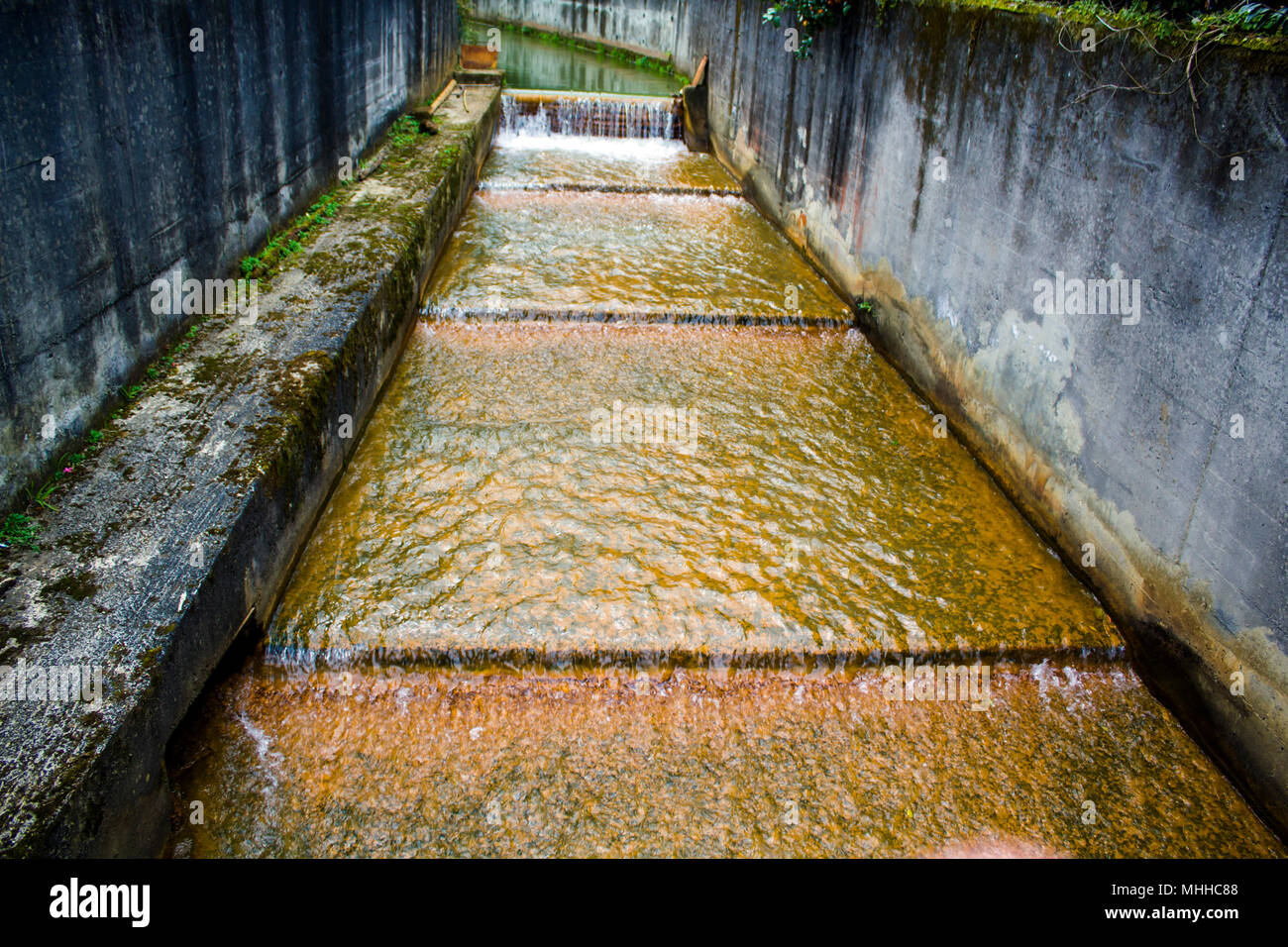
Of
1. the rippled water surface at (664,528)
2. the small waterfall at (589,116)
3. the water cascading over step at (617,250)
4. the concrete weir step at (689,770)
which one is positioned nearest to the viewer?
the concrete weir step at (689,770)

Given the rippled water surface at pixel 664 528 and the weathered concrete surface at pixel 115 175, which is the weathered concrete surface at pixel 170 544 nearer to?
the weathered concrete surface at pixel 115 175

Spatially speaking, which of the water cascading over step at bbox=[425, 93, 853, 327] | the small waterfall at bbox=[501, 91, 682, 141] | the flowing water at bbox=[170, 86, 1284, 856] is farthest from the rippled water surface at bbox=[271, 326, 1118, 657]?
the small waterfall at bbox=[501, 91, 682, 141]

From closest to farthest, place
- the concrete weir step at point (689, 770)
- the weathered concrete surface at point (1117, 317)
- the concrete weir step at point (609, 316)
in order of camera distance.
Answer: the concrete weir step at point (689, 770) < the weathered concrete surface at point (1117, 317) < the concrete weir step at point (609, 316)

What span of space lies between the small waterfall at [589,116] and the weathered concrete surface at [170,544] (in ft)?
25.6

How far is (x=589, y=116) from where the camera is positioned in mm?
12789

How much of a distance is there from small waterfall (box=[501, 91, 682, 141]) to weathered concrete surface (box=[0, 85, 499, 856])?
25.6 feet

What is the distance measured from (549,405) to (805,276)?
344 centimetres

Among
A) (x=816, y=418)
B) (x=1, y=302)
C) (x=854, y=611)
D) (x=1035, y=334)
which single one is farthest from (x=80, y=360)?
(x=1035, y=334)

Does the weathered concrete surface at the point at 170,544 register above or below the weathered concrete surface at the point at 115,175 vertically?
below

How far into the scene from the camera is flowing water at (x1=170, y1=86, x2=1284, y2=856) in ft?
10.9

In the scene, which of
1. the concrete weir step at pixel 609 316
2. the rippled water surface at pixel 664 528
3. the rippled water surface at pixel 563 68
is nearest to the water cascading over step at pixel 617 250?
the concrete weir step at pixel 609 316

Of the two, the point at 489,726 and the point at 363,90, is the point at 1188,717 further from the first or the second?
the point at 363,90

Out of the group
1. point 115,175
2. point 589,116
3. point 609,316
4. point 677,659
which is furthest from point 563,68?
point 677,659

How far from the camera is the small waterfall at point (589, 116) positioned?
41.7 ft
